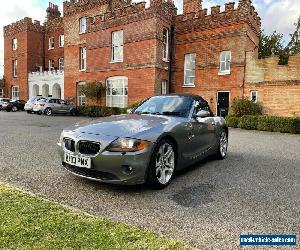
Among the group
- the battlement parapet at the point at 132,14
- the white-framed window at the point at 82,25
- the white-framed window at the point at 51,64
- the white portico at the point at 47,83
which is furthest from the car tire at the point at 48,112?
the white-framed window at the point at 51,64

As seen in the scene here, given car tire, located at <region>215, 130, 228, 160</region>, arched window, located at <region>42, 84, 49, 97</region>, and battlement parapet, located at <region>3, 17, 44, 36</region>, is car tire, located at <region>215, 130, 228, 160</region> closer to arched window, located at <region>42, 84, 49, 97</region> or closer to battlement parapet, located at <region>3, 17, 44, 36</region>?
arched window, located at <region>42, 84, 49, 97</region>

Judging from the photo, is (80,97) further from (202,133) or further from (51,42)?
(202,133)

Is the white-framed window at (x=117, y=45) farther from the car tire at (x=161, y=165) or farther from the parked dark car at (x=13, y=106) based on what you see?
the car tire at (x=161, y=165)

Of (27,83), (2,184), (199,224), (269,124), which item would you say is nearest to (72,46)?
(27,83)

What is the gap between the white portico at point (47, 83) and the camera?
3164 cm

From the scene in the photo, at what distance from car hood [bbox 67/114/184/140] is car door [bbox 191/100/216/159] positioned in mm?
631

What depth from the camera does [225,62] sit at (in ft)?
68.1

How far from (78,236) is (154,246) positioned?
31.0 inches

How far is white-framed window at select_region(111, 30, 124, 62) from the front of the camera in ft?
77.9

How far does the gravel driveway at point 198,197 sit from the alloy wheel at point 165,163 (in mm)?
204

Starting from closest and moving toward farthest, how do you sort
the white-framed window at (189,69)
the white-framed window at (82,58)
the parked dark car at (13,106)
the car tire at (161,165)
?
the car tire at (161,165)
the white-framed window at (189,69)
the white-framed window at (82,58)
the parked dark car at (13,106)

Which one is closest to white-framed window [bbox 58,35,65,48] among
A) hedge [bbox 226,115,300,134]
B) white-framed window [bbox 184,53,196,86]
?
white-framed window [bbox 184,53,196,86]

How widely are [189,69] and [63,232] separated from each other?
68.5ft

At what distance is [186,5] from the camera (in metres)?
25.2
